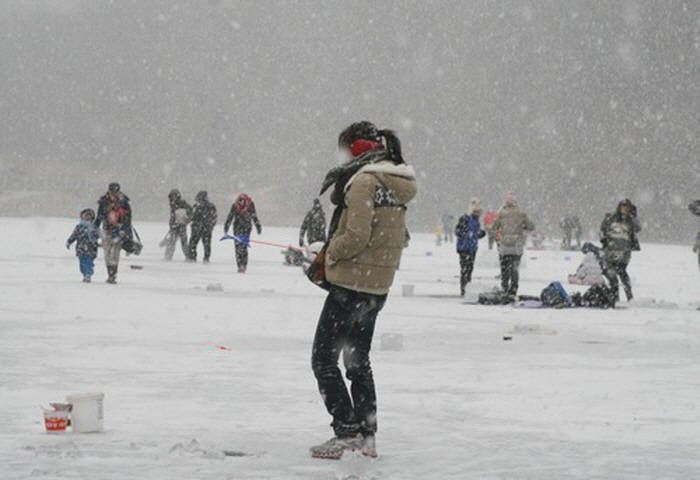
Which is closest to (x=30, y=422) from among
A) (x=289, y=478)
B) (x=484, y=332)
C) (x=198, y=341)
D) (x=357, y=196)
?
(x=289, y=478)

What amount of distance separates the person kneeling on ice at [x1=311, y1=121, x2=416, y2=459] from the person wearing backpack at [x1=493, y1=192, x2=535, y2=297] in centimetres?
1375

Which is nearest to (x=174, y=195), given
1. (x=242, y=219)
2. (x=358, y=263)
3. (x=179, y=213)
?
(x=179, y=213)

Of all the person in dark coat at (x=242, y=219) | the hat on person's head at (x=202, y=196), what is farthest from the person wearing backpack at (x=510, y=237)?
the hat on person's head at (x=202, y=196)

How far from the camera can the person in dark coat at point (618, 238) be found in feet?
63.3

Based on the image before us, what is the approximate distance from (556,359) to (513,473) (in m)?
5.57

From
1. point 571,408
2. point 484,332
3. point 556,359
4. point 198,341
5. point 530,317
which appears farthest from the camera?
point 530,317

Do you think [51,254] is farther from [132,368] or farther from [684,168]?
[684,168]

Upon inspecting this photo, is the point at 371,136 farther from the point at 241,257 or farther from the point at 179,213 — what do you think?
the point at 179,213

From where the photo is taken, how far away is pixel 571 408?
316 inches

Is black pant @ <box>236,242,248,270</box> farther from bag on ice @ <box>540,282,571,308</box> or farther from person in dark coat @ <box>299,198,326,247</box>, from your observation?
bag on ice @ <box>540,282,571,308</box>

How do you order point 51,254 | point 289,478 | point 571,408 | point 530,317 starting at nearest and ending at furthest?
point 289,478, point 571,408, point 530,317, point 51,254

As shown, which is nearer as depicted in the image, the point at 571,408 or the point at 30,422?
the point at 30,422

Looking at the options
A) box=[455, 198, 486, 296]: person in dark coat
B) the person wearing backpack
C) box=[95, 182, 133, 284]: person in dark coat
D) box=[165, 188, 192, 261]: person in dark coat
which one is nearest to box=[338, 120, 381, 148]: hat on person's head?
the person wearing backpack

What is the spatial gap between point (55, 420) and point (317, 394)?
244 cm
